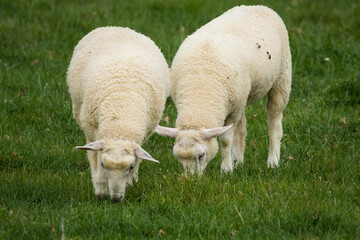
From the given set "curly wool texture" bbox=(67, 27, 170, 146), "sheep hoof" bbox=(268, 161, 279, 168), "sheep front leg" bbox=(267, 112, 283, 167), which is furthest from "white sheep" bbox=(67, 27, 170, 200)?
"sheep front leg" bbox=(267, 112, 283, 167)

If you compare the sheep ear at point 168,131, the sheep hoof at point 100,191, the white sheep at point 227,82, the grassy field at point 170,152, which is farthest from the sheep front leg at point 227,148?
the sheep hoof at point 100,191

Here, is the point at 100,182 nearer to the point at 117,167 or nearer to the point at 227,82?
the point at 117,167

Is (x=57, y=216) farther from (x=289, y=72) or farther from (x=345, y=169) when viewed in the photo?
(x=289, y=72)

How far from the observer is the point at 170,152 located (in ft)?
20.5

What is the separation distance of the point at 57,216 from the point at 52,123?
2.49 m

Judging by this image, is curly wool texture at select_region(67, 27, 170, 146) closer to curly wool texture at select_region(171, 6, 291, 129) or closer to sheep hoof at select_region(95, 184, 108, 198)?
curly wool texture at select_region(171, 6, 291, 129)

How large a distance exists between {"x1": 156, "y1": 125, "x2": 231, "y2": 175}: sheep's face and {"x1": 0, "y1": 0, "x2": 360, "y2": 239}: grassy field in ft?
0.53

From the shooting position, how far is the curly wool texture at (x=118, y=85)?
16.0 ft

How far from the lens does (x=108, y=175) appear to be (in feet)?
15.5

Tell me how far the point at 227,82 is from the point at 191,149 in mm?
771

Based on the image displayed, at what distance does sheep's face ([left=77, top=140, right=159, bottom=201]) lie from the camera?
4.65 metres

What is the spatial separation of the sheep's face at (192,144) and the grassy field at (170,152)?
6.4 inches

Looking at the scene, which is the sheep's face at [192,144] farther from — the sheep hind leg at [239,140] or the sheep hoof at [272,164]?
the sheep hind leg at [239,140]

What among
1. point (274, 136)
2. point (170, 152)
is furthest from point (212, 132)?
point (274, 136)
